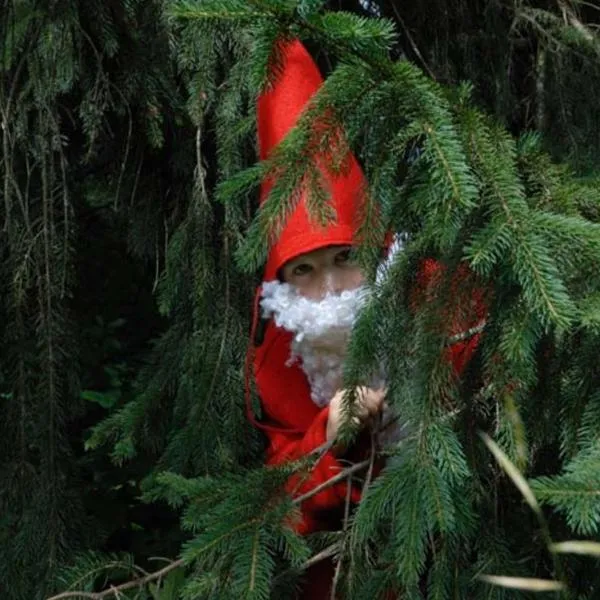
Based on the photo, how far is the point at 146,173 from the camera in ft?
8.38

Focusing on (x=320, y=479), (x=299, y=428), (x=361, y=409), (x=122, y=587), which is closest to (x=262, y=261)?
(x=361, y=409)

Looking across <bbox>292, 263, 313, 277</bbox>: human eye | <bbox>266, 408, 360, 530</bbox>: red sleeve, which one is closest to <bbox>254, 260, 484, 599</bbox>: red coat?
<bbox>266, 408, 360, 530</bbox>: red sleeve

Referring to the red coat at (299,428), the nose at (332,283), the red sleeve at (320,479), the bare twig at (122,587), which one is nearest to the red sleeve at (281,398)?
the red coat at (299,428)

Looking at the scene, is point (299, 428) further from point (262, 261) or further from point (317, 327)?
point (262, 261)

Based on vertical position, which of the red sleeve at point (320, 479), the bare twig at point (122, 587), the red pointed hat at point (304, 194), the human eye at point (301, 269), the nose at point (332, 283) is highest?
the red pointed hat at point (304, 194)

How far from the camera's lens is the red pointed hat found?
1869 millimetres

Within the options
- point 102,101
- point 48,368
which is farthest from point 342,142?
point 48,368

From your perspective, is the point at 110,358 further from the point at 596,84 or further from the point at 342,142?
the point at 342,142

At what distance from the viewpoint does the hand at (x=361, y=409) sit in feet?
5.41

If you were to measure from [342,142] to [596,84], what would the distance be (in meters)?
1.14

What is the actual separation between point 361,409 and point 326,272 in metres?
0.38

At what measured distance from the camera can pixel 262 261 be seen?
149 cm

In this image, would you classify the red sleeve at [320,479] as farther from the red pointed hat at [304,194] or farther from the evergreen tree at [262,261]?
the red pointed hat at [304,194]

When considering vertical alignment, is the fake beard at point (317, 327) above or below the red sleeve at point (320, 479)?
above
